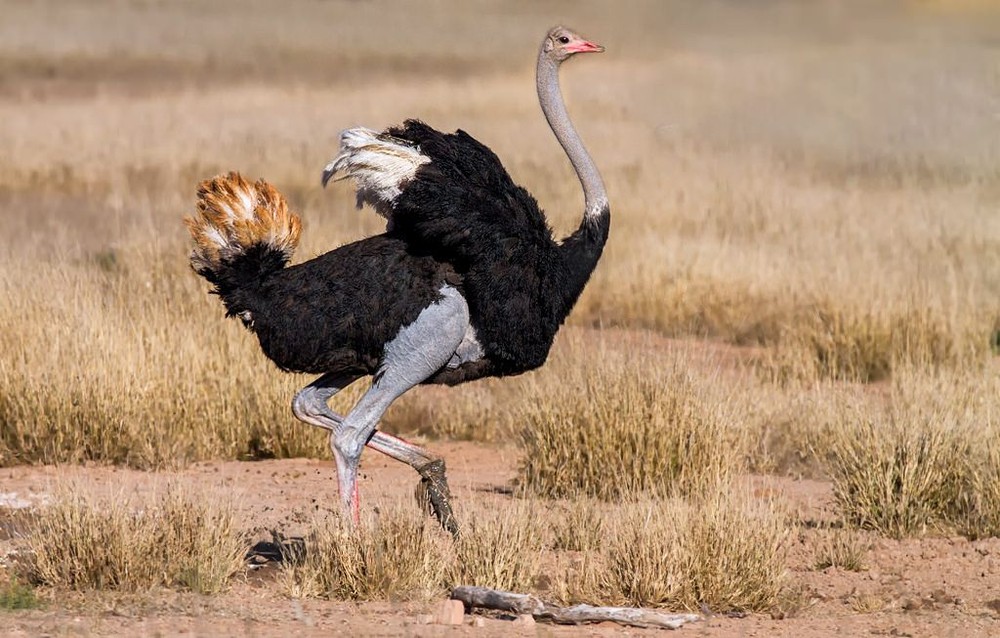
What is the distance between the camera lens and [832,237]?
17312mm

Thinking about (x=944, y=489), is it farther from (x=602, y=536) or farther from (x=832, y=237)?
(x=832, y=237)

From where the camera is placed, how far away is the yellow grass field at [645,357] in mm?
6656

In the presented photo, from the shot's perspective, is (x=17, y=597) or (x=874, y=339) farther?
(x=874, y=339)

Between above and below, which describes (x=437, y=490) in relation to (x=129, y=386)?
below

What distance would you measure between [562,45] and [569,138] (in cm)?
52

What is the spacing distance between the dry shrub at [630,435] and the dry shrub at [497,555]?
1.83 meters

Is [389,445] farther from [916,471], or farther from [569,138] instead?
[916,471]

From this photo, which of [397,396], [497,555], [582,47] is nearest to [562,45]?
[582,47]

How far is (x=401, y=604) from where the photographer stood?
6.44m

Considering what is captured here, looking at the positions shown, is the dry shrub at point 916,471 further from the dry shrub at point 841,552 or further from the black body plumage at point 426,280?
the black body plumage at point 426,280

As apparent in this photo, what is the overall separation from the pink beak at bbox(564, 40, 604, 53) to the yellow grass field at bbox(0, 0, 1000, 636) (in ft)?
5.92

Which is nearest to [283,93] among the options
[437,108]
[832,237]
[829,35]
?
[437,108]

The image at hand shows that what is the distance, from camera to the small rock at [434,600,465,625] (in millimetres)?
6043

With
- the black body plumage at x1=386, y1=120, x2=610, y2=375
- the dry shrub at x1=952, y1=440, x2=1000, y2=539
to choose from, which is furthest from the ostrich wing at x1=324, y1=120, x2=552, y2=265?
the dry shrub at x1=952, y1=440, x2=1000, y2=539
